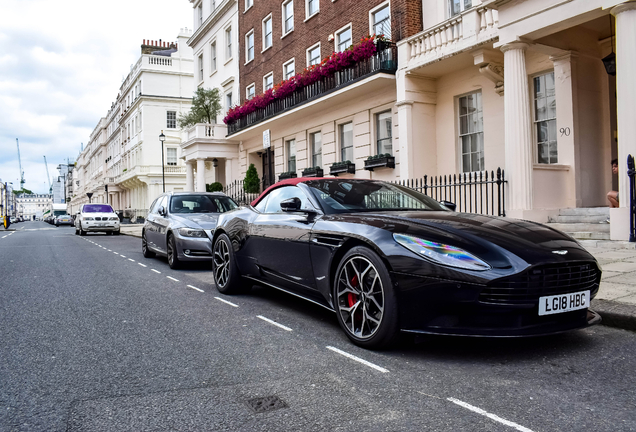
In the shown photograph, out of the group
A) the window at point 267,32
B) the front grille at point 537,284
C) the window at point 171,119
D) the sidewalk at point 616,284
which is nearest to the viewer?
the front grille at point 537,284

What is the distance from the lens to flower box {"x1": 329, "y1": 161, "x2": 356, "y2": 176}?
699 inches

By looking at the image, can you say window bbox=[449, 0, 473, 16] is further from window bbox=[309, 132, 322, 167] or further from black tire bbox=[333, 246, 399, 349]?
black tire bbox=[333, 246, 399, 349]

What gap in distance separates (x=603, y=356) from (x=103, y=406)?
339cm

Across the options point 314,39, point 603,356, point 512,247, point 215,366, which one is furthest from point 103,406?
point 314,39

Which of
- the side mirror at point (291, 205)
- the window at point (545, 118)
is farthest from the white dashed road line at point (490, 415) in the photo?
the window at point (545, 118)

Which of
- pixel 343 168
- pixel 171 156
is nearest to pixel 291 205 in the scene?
pixel 343 168

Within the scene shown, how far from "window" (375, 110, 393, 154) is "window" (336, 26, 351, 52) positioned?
10.7 feet

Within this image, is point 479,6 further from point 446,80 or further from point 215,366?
point 215,366

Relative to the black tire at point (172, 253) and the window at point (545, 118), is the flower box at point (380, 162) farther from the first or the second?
the black tire at point (172, 253)

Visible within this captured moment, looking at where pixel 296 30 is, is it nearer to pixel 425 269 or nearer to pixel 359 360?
pixel 425 269

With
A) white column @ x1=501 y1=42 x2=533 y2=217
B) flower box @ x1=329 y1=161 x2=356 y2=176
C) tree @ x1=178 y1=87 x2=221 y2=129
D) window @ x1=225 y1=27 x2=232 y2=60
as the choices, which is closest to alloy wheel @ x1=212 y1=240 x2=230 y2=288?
white column @ x1=501 y1=42 x2=533 y2=217

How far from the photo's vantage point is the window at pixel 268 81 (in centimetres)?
2415

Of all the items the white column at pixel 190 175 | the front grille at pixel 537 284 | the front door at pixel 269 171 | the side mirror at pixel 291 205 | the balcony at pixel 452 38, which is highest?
the balcony at pixel 452 38

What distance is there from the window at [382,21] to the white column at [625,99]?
27.1 feet
